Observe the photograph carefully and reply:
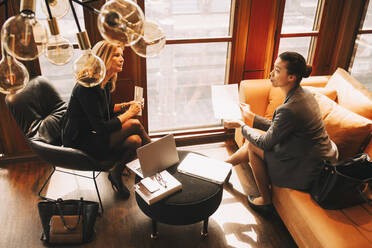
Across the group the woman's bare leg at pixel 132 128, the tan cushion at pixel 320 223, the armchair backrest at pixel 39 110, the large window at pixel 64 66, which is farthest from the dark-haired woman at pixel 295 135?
the large window at pixel 64 66

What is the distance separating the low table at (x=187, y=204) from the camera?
2033 millimetres

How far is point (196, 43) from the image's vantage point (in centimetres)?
304

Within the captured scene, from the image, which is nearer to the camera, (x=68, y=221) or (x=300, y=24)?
(x=68, y=221)

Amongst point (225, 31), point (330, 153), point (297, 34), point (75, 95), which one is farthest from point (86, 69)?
point (297, 34)

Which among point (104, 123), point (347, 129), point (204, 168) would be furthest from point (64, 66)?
point (347, 129)

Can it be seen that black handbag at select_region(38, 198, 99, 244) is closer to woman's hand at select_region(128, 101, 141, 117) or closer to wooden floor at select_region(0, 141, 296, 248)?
wooden floor at select_region(0, 141, 296, 248)

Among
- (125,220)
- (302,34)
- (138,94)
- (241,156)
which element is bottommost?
(125,220)

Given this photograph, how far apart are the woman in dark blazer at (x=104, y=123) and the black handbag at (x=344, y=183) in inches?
53.6

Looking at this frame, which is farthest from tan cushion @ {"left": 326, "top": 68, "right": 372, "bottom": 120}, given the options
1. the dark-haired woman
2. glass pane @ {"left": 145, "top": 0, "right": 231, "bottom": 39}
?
glass pane @ {"left": 145, "top": 0, "right": 231, "bottom": 39}

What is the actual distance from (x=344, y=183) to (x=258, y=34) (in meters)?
1.65

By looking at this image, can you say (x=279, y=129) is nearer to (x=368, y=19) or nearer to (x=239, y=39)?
(x=239, y=39)

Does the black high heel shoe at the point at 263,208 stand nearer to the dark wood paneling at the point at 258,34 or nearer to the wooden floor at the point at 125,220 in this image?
the wooden floor at the point at 125,220

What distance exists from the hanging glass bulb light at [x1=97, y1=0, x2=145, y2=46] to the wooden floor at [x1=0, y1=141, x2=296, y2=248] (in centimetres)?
170

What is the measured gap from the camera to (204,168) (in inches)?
91.5
